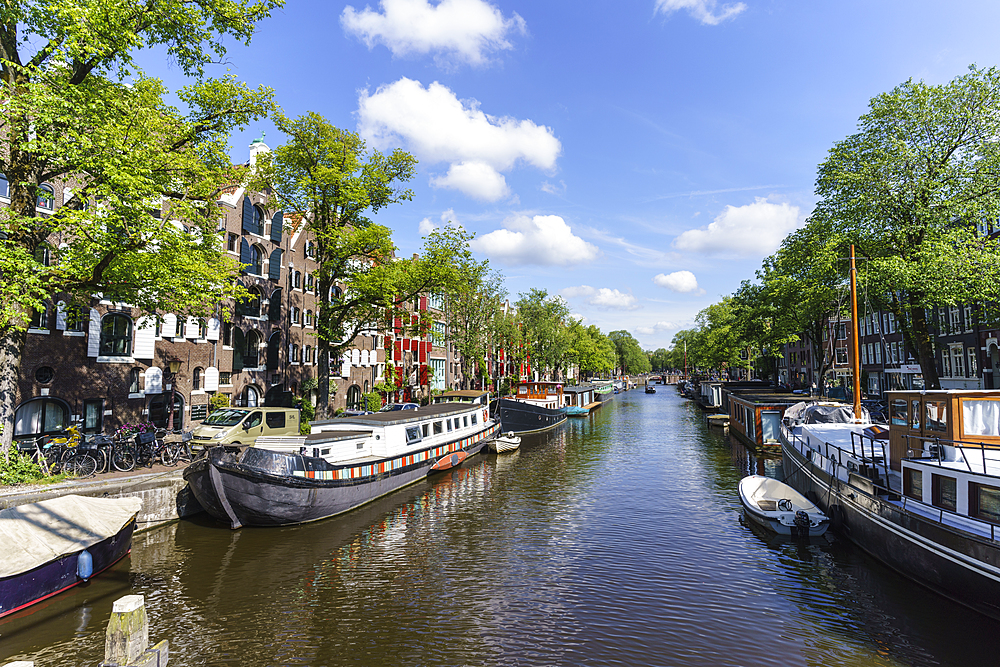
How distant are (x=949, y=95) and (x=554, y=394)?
36888mm

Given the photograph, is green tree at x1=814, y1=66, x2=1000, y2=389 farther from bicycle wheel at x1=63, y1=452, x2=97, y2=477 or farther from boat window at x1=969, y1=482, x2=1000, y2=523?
bicycle wheel at x1=63, y1=452, x2=97, y2=477

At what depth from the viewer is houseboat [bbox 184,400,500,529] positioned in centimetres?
1572

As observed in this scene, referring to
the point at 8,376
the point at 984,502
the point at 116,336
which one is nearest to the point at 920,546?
the point at 984,502

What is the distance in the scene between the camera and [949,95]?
28.1 metres

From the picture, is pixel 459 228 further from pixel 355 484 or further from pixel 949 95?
pixel 949 95

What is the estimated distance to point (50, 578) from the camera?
10977 mm

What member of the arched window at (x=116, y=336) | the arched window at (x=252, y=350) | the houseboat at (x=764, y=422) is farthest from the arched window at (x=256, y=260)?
the houseboat at (x=764, y=422)

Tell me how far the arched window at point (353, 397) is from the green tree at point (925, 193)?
36593mm

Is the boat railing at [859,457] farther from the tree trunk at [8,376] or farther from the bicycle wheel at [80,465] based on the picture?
the tree trunk at [8,376]

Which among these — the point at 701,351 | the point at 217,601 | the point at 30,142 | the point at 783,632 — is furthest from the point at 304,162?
the point at 701,351

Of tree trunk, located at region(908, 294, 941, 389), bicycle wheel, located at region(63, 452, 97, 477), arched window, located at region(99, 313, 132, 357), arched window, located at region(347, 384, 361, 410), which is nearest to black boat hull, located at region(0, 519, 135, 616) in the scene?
bicycle wheel, located at region(63, 452, 97, 477)

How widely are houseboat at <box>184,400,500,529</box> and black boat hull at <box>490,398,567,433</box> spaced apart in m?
14.5

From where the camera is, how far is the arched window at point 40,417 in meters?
21.6

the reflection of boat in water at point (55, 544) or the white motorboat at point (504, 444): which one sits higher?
the reflection of boat in water at point (55, 544)
